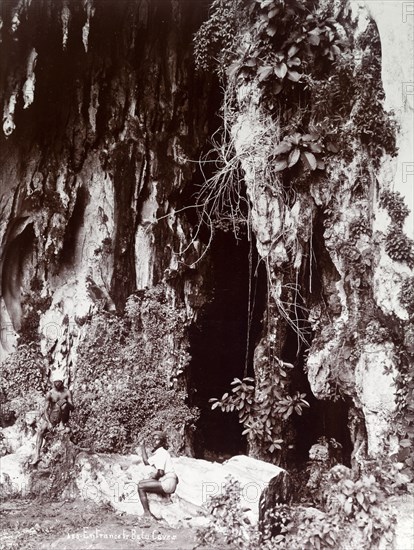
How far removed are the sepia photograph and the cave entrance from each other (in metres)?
0.03

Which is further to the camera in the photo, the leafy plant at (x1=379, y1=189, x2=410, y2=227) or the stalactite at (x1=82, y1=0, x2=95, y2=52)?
the stalactite at (x1=82, y1=0, x2=95, y2=52)

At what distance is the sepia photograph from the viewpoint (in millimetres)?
4461

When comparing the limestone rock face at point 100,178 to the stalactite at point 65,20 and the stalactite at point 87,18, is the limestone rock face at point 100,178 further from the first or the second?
the stalactite at point 65,20

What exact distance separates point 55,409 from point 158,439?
1161 mm

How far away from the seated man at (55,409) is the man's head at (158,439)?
956mm


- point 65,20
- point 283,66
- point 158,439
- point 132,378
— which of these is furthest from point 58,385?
point 283,66

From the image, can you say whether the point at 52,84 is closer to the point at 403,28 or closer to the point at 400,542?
the point at 403,28

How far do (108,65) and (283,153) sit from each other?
7.00 ft

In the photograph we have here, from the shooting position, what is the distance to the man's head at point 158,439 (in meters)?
5.45

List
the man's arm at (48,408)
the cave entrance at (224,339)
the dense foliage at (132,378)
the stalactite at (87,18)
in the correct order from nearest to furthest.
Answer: the stalactite at (87,18), the man's arm at (48,408), the dense foliage at (132,378), the cave entrance at (224,339)

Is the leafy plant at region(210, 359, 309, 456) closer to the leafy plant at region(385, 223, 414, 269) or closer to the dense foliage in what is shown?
the dense foliage

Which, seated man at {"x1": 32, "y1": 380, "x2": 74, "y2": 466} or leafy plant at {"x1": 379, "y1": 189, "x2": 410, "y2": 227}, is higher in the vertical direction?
leafy plant at {"x1": 379, "y1": 189, "x2": 410, "y2": 227}

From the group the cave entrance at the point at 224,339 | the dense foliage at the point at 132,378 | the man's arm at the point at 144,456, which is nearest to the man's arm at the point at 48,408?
the dense foliage at the point at 132,378

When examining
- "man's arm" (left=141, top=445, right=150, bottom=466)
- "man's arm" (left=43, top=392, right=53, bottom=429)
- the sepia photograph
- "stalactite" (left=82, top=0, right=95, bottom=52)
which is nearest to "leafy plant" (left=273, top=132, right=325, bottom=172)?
the sepia photograph
